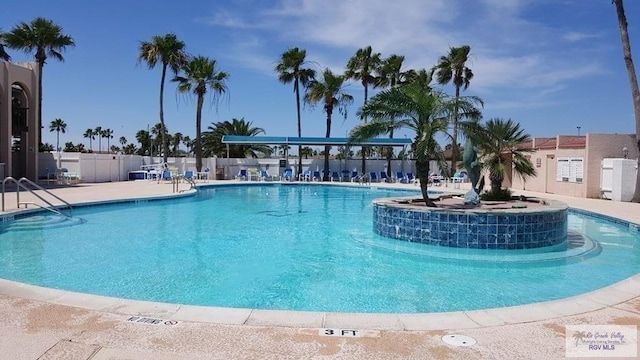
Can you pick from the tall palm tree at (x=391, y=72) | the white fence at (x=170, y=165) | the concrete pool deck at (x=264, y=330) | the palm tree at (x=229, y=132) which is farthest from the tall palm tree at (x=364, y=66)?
the concrete pool deck at (x=264, y=330)

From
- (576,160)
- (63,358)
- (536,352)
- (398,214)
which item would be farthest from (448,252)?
(576,160)

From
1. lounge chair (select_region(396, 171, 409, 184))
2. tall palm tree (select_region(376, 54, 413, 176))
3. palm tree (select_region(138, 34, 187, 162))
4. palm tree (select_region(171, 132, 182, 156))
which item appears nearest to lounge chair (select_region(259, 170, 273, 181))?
palm tree (select_region(138, 34, 187, 162))

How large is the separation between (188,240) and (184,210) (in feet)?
17.8

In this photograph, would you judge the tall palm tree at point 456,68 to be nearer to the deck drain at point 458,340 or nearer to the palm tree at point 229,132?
the palm tree at point 229,132

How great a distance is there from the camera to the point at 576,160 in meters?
20.1

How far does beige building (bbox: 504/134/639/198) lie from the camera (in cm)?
1931

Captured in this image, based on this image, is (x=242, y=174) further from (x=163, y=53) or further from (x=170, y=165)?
(x=163, y=53)

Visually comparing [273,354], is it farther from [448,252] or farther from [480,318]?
[448,252]

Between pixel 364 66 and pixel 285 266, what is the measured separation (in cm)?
2790

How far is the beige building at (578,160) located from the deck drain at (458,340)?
52.6 ft

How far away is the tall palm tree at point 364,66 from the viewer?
33.2m

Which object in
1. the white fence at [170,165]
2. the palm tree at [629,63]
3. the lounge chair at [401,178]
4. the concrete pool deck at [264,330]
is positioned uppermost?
the palm tree at [629,63]

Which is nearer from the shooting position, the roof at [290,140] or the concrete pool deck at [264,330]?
the concrete pool deck at [264,330]

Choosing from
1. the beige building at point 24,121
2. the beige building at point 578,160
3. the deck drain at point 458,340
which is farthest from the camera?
the beige building at point 24,121
